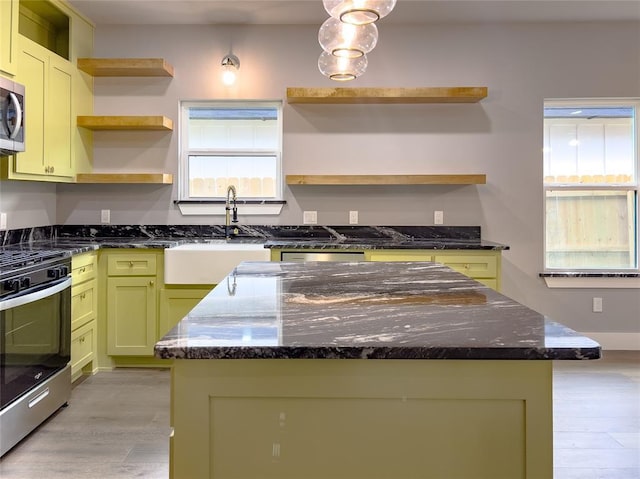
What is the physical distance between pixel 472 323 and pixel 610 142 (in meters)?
3.88

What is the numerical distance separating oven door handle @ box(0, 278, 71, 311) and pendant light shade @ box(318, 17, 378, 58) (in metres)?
1.79

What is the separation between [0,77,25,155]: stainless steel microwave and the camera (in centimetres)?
269

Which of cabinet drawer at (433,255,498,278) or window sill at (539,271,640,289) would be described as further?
window sill at (539,271,640,289)

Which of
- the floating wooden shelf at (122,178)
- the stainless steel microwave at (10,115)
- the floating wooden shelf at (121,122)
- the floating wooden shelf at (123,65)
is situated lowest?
the floating wooden shelf at (122,178)

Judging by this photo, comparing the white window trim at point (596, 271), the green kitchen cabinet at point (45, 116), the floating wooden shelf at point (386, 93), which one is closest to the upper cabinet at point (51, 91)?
the green kitchen cabinet at point (45, 116)

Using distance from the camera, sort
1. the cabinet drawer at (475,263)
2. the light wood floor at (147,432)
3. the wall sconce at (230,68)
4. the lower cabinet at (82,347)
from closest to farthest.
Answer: the light wood floor at (147,432)
the lower cabinet at (82,347)
the cabinet drawer at (475,263)
the wall sconce at (230,68)

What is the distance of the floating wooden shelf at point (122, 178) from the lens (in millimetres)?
3973

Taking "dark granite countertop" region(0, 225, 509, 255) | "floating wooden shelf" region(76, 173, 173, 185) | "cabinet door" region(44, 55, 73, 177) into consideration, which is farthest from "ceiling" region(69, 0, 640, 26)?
"dark granite countertop" region(0, 225, 509, 255)

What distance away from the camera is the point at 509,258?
14.0 feet

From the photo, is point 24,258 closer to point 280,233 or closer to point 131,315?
point 131,315

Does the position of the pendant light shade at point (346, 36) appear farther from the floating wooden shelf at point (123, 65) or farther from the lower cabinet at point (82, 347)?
the lower cabinet at point (82, 347)

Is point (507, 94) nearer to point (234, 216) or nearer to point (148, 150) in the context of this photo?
point (234, 216)

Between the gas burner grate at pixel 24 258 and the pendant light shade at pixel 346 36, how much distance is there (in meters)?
1.76

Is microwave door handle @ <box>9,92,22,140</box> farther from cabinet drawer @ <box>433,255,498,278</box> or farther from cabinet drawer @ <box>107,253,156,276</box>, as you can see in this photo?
cabinet drawer @ <box>433,255,498,278</box>
